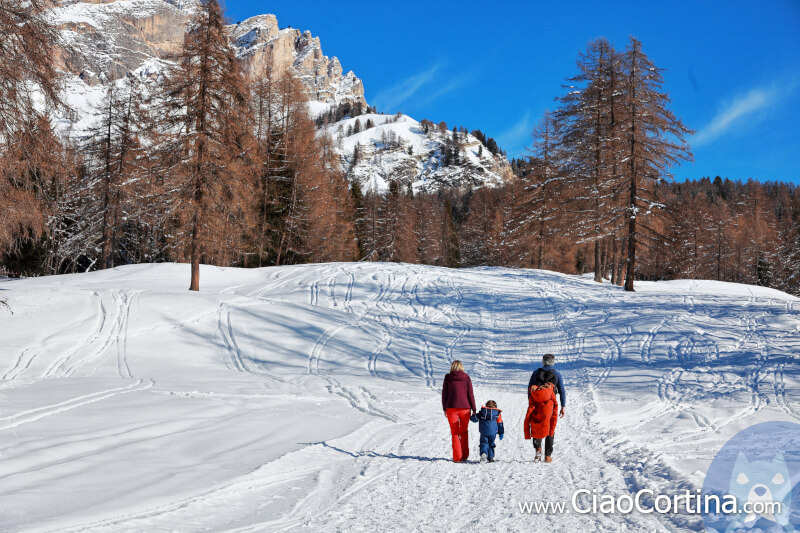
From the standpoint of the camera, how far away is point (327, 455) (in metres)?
7.18

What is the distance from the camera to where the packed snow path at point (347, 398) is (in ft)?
16.8

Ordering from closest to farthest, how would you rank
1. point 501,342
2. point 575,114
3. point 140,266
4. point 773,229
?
point 501,342 < point 140,266 < point 575,114 < point 773,229

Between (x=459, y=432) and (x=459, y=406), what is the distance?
37cm

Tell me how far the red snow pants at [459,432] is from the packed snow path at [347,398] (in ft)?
1.34

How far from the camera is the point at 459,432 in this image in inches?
285

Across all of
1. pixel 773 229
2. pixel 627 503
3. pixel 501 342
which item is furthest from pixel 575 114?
pixel 773 229

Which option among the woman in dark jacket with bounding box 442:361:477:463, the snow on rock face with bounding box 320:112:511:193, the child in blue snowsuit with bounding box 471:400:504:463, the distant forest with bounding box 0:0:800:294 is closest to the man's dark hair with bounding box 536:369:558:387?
the child in blue snowsuit with bounding box 471:400:504:463

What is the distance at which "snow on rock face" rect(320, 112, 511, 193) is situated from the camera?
166 m

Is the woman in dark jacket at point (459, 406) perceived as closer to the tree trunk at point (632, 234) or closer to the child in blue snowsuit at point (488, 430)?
the child in blue snowsuit at point (488, 430)

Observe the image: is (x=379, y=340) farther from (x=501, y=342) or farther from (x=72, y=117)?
(x=72, y=117)

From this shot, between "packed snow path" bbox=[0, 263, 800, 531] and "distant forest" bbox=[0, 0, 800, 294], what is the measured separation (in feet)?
13.1

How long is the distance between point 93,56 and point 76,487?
8.97m

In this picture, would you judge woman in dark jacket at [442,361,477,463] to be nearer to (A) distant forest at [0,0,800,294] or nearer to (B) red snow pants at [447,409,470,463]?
(B) red snow pants at [447,409,470,463]

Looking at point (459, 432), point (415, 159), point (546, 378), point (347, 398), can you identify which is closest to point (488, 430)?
point (459, 432)
